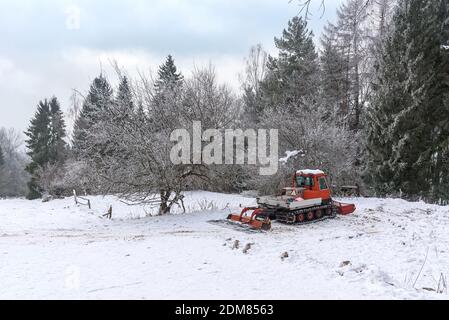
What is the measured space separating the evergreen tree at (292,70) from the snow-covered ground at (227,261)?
69.6 ft

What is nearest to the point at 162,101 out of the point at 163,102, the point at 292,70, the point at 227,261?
the point at 163,102

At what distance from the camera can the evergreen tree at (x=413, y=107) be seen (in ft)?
72.2

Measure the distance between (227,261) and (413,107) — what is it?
1836 centimetres

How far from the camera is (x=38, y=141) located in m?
49.5

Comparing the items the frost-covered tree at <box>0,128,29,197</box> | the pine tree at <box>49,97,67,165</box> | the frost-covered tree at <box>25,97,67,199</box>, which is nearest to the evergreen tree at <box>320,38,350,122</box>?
the frost-covered tree at <box>25,97,67,199</box>

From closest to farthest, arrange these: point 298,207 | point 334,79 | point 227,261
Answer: point 227,261, point 298,207, point 334,79

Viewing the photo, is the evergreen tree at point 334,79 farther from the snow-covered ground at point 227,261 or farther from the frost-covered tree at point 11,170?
the frost-covered tree at point 11,170

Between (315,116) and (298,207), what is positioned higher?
(315,116)

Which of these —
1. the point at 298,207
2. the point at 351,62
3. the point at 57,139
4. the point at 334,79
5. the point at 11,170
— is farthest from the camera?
the point at 11,170

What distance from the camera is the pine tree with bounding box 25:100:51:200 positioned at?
46.3 metres

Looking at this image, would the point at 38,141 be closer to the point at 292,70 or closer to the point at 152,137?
the point at 292,70

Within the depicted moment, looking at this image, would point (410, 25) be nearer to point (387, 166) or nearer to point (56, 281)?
point (387, 166)

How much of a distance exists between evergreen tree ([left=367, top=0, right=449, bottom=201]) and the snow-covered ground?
8.79m
